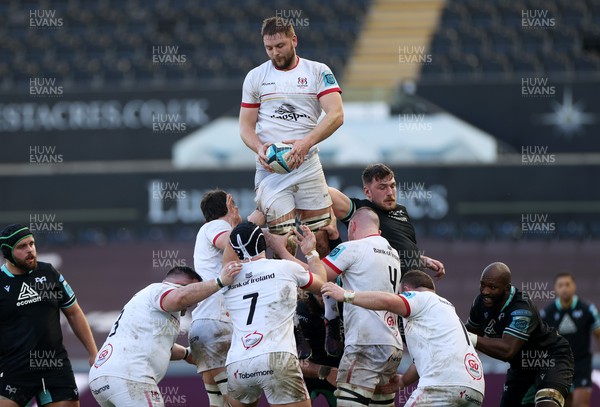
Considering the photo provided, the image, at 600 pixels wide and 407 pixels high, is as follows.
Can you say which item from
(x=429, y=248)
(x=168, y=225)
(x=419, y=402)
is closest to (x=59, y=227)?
(x=168, y=225)

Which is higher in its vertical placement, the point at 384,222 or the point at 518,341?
the point at 384,222

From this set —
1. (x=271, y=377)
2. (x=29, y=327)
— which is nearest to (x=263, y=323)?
(x=271, y=377)

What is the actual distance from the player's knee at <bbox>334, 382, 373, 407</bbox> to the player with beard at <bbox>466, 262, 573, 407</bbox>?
110cm

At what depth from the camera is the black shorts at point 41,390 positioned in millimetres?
9820

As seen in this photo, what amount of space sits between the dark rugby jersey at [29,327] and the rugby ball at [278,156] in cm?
235

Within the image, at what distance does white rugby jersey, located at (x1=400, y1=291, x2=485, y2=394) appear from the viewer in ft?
29.3

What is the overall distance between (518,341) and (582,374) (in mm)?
4044

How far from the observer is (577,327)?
13547 mm

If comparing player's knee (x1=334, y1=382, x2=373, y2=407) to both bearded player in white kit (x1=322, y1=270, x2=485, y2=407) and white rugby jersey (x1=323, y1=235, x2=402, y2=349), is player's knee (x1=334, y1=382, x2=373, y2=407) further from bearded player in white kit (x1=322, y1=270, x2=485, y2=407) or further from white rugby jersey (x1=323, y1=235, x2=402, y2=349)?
bearded player in white kit (x1=322, y1=270, x2=485, y2=407)

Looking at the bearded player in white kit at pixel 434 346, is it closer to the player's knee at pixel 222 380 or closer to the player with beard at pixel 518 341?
the player with beard at pixel 518 341

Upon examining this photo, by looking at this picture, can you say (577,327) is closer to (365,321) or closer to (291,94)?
(365,321)

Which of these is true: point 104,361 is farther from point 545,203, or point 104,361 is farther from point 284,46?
point 545,203

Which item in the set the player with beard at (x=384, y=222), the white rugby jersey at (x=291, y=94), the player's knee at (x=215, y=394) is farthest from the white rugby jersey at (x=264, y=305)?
the player's knee at (x=215, y=394)

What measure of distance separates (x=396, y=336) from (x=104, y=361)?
2.67m
